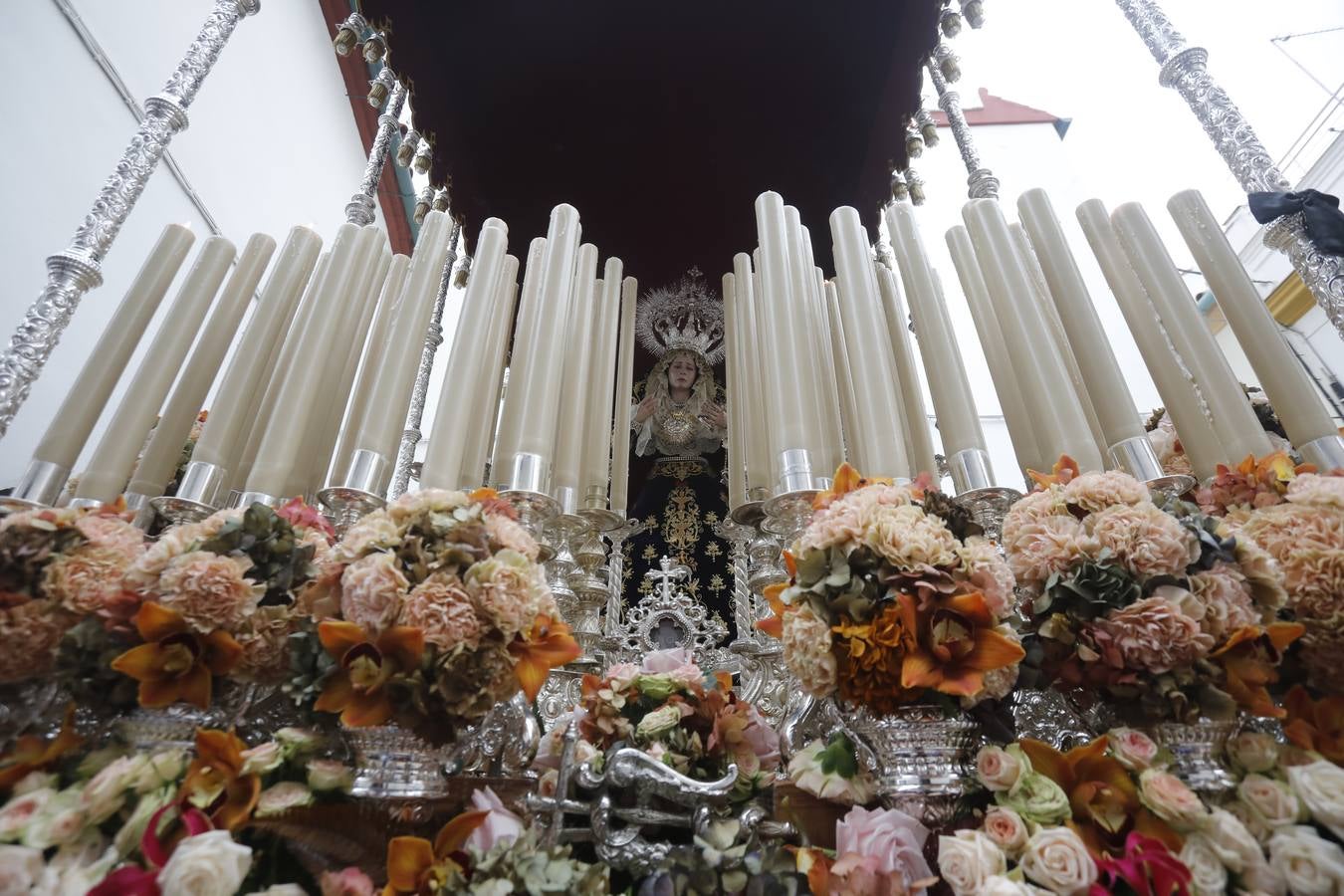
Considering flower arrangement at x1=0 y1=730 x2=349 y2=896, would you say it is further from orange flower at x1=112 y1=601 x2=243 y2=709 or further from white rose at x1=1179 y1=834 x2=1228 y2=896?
white rose at x1=1179 y1=834 x2=1228 y2=896

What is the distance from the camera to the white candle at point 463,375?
0.80m

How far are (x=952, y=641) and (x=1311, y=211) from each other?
1.17 m

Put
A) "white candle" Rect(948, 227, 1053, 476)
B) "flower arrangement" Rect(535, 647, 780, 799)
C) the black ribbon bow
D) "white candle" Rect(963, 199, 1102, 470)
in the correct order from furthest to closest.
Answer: the black ribbon bow, "white candle" Rect(948, 227, 1053, 476), "white candle" Rect(963, 199, 1102, 470), "flower arrangement" Rect(535, 647, 780, 799)

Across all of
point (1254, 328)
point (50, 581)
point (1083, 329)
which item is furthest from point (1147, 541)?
point (50, 581)

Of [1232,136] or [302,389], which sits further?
[1232,136]

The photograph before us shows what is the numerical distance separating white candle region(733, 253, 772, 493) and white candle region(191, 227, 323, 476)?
2.63 feet

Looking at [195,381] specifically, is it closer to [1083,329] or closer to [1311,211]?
[1083,329]

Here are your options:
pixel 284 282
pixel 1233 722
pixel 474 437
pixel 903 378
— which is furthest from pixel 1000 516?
pixel 284 282

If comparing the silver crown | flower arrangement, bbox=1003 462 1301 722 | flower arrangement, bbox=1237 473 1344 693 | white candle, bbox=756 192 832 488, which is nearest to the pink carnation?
flower arrangement, bbox=1003 462 1301 722

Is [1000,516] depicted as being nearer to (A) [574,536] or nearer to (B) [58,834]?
(A) [574,536]

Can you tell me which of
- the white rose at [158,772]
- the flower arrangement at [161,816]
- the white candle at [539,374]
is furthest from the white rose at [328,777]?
the white candle at [539,374]

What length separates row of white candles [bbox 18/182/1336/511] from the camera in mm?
831

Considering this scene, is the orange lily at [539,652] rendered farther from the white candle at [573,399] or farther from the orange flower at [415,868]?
the white candle at [573,399]

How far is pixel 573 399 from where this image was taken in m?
1.02
